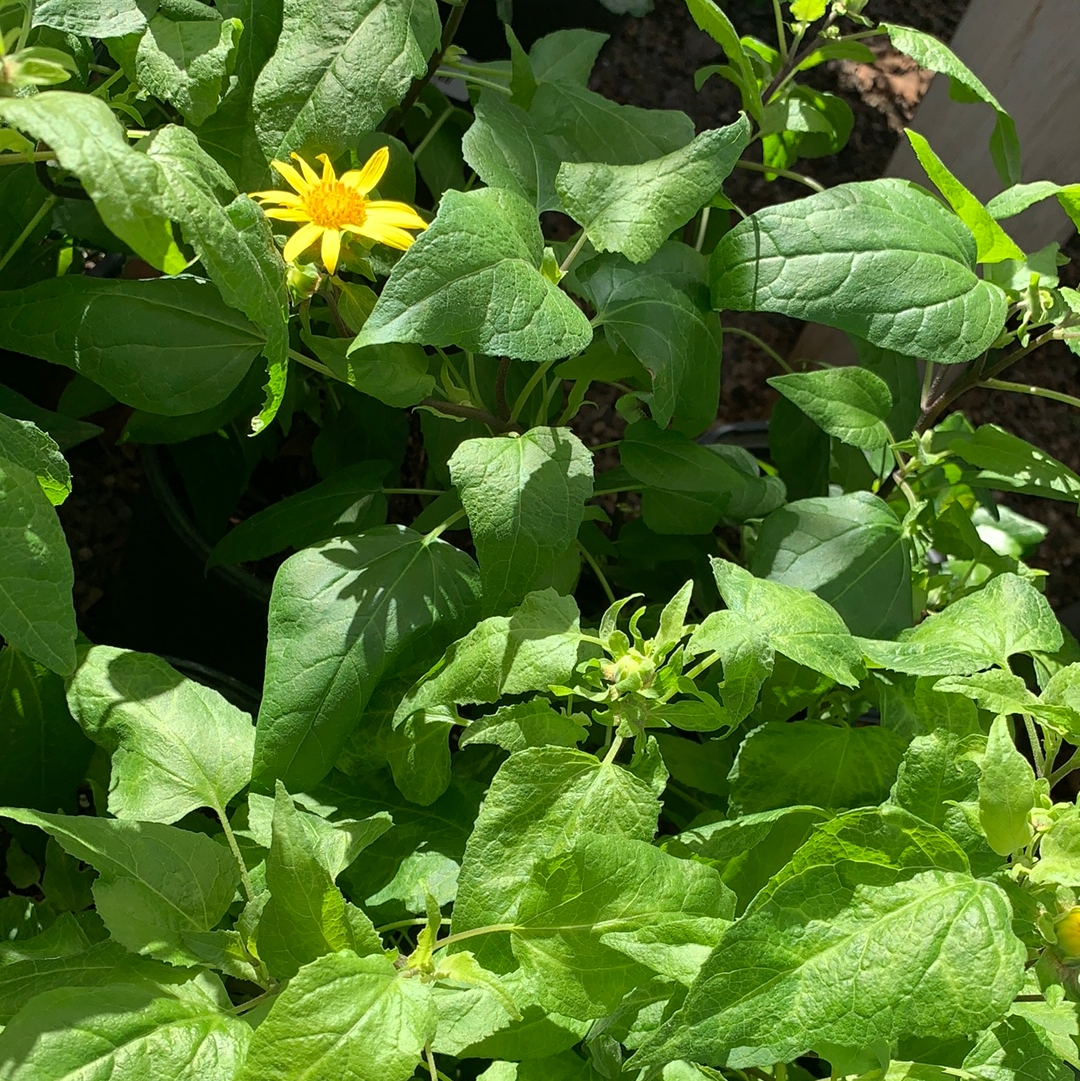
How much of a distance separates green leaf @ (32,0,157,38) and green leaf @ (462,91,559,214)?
19cm

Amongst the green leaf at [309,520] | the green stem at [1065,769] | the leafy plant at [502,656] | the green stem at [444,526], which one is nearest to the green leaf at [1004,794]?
the leafy plant at [502,656]

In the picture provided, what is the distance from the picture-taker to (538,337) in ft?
1.68

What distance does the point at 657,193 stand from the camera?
58 cm

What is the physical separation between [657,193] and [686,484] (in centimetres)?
19

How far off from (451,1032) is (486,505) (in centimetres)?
25

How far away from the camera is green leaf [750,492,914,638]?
0.69 metres

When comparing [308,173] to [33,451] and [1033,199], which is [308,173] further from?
[1033,199]

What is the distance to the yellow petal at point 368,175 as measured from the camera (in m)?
0.55

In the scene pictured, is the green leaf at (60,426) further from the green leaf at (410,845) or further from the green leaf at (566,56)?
the green leaf at (566,56)

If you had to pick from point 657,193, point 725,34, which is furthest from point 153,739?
point 725,34

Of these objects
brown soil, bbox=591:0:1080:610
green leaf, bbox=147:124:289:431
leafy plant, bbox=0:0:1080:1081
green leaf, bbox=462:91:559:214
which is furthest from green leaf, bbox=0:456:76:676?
brown soil, bbox=591:0:1080:610

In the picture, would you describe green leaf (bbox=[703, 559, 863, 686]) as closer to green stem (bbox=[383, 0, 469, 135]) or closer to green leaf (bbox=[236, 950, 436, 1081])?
green leaf (bbox=[236, 950, 436, 1081])

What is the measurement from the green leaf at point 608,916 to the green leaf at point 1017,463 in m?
0.38

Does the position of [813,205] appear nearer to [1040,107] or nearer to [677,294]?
[677,294]
